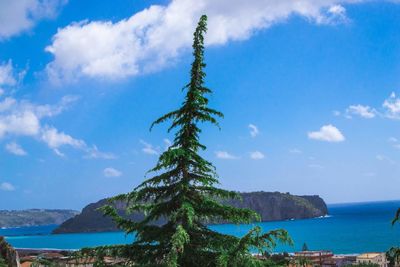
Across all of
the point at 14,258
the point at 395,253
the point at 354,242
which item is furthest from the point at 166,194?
the point at 354,242

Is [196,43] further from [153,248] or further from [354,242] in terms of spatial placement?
[354,242]

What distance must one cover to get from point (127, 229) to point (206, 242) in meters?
1.80

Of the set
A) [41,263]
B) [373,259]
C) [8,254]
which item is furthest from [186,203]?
[373,259]

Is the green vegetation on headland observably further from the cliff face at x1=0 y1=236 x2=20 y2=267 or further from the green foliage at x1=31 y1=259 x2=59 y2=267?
the cliff face at x1=0 y1=236 x2=20 y2=267

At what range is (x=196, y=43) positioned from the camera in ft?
34.3

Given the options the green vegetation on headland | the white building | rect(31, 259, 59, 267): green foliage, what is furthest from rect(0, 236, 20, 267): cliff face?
the white building

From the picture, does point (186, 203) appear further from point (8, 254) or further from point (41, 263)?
point (8, 254)

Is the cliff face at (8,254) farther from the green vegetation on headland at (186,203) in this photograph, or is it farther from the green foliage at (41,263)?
the green vegetation on headland at (186,203)

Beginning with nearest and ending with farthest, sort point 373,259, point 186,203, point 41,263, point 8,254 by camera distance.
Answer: point 186,203 < point 41,263 < point 8,254 < point 373,259

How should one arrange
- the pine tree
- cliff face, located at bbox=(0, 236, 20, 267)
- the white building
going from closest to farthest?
the pine tree, cliff face, located at bbox=(0, 236, 20, 267), the white building

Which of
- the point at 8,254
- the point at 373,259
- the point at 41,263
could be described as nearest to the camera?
the point at 41,263

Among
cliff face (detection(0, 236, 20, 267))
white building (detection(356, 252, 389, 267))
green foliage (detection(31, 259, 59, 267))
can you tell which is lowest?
white building (detection(356, 252, 389, 267))

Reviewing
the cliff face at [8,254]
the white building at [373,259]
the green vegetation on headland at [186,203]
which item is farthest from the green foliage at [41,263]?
the white building at [373,259]

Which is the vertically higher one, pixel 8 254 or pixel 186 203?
pixel 186 203
